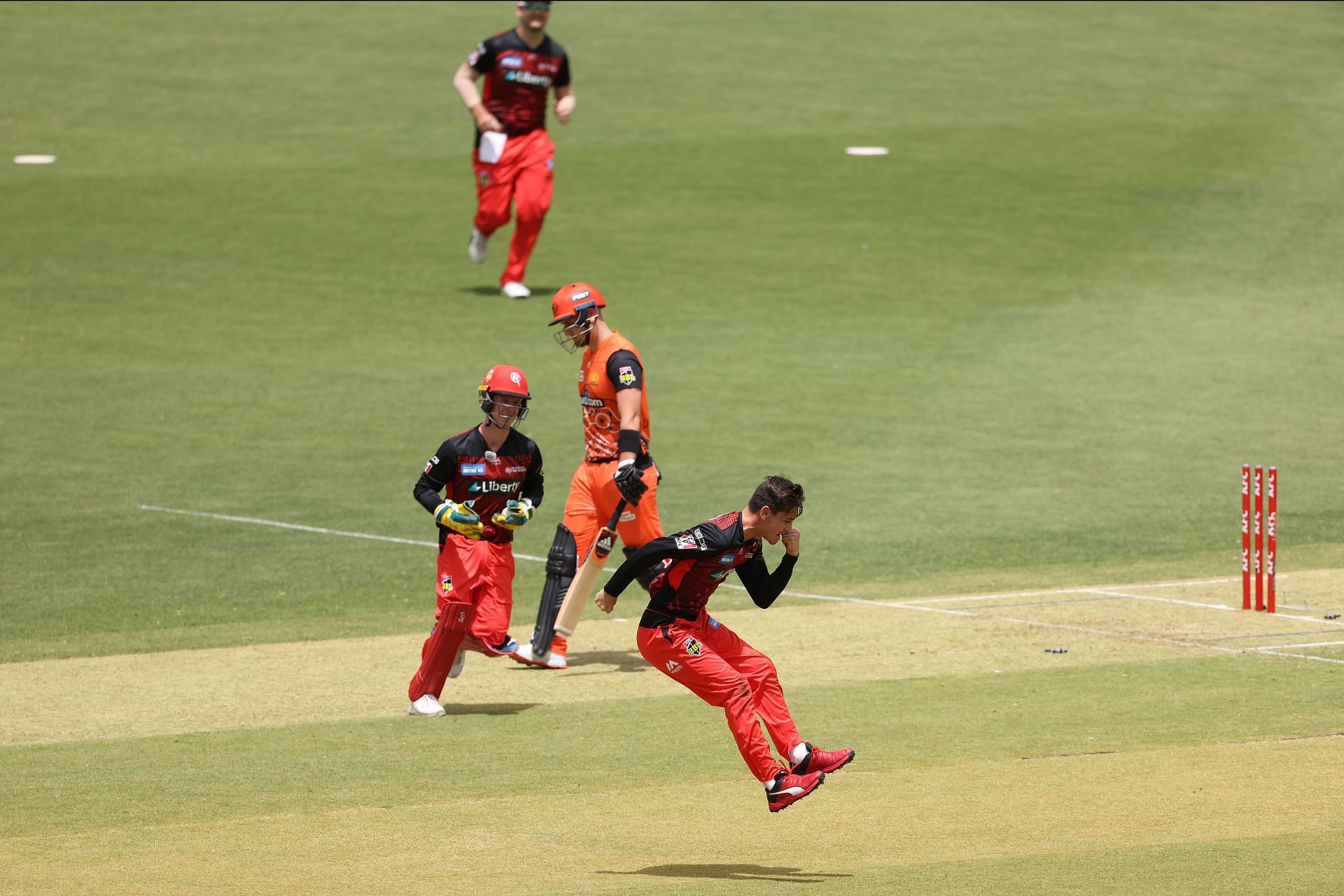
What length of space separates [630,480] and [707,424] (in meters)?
8.54

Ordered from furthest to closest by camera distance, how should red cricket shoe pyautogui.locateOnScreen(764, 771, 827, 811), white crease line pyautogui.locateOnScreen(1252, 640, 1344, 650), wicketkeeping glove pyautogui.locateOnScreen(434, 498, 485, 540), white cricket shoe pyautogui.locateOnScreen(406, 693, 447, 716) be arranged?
white crease line pyautogui.locateOnScreen(1252, 640, 1344, 650) < white cricket shoe pyautogui.locateOnScreen(406, 693, 447, 716) < wicketkeeping glove pyautogui.locateOnScreen(434, 498, 485, 540) < red cricket shoe pyautogui.locateOnScreen(764, 771, 827, 811)

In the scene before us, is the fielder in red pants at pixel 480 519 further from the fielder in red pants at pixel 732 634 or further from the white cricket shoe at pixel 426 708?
the fielder in red pants at pixel 732 634

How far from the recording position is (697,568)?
962 centimetres

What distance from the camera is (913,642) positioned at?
1362 cm

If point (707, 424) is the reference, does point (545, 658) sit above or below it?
below

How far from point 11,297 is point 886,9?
20.8m

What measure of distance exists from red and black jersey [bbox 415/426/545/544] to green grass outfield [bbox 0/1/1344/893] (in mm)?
1356

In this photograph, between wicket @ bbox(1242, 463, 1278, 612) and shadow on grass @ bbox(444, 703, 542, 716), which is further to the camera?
wicket @ bbox(1242, 463, 1278, 612)

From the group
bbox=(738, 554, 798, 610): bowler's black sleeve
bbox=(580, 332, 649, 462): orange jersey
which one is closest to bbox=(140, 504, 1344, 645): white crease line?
bbox=(580, 332, 649, 462): orange jersey

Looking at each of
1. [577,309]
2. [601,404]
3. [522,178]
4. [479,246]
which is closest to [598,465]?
[601,404]

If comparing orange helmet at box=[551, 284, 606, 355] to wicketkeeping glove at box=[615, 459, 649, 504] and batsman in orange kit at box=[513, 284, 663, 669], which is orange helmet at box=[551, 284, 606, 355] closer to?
batsman in orange kit at box=[513, 284, 663, 669]

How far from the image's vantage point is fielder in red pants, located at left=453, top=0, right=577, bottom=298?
22594mm

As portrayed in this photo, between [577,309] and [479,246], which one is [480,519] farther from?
[479,246]

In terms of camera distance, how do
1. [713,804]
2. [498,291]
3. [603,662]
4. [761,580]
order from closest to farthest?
[761,580], [713,804], [603,662], [498,291]
